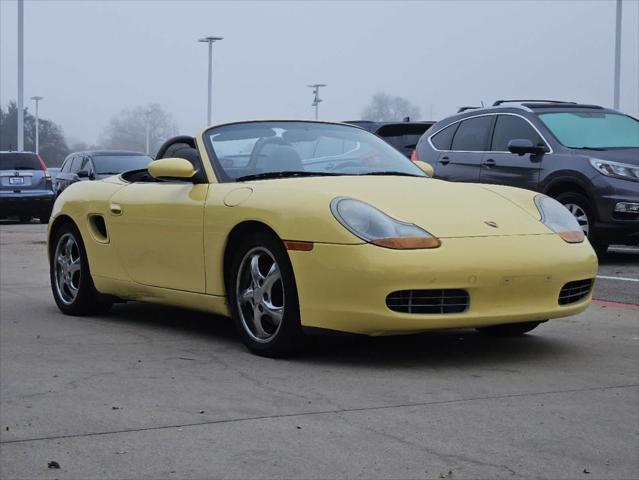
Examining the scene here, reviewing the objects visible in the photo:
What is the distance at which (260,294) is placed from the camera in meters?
6.16

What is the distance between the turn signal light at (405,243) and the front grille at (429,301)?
22cm

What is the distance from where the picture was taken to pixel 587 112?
12.9m

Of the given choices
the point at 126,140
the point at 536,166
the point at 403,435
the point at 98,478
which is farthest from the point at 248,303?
the point at 126,140

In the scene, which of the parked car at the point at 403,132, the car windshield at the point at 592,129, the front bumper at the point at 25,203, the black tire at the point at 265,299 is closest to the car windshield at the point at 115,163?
the front bumper at the point at 25,203

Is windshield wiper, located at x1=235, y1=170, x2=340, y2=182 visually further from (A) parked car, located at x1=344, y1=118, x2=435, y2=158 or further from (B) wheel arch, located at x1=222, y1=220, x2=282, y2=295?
(A) parked car, located at x1=344, y1=118, x2=435, y2=158

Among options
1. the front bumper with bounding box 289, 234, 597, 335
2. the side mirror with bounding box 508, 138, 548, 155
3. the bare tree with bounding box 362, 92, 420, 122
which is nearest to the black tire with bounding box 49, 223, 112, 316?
the front bumper with bounding box 289, 234, 597, 335

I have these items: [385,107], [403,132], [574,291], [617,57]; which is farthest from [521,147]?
[385,107]

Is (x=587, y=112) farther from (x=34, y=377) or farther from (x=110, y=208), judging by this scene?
(x=34, y=377)

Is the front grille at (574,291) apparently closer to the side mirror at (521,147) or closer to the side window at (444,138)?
the side mirror at (521,147)

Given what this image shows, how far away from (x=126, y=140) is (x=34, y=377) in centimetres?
9568

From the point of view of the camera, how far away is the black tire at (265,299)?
234 inches

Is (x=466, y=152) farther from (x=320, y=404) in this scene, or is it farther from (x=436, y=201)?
(x=320, y=404)

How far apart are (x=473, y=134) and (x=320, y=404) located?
28.5 feet

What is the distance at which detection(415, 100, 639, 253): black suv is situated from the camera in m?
11.7
